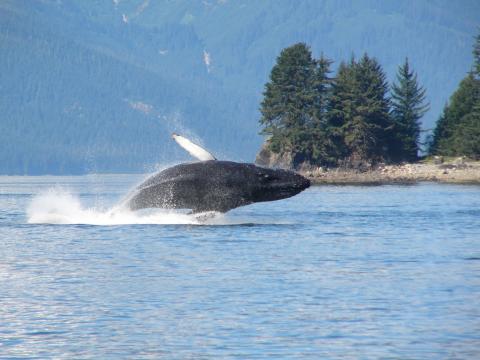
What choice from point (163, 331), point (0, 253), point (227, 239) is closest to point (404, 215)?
point (227, 239)

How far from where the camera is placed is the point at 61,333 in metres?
22.0

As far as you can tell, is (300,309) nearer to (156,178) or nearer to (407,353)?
(407,353)

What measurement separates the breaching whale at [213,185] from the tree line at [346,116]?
99.6 m

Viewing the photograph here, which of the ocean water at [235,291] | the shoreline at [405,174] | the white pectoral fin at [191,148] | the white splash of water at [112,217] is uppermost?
the shoreline at [405,174]

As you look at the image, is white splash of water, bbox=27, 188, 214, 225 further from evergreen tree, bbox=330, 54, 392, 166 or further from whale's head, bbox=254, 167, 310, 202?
evergreen tree, bbox=330, 54, 392, 166

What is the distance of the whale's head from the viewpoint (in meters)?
38.5

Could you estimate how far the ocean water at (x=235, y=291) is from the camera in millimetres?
20859

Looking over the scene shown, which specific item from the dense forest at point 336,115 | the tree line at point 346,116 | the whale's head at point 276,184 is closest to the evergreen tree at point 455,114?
the tree line at point 346,116

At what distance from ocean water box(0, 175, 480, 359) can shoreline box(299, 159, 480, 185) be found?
252ft

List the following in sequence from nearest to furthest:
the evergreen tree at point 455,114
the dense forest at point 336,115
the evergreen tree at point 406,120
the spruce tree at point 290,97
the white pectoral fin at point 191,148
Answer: the white pectoral fin at point 191,148
the evergreen tree at point 455,114
the dense forest at point 336,115
the evergreen tree at point 406,120
the spruce tree at point 290,97

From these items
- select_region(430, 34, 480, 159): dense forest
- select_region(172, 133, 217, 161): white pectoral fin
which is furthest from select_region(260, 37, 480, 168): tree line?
select_region(172, 133, 217, 161): white pectoral fin

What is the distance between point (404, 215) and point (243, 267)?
26.7 metres

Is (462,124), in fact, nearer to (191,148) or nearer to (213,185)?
(213,185)

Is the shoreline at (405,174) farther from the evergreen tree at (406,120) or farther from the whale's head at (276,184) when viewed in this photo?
the whale's head at (276,184)
